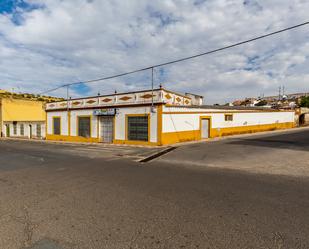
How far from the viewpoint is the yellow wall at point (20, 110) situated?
118ft

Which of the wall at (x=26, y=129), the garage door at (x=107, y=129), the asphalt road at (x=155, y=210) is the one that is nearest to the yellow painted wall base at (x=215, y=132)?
the garage door at (x=107, y=129)

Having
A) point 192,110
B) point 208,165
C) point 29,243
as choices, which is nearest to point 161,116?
point 192,110

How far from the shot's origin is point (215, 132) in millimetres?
21031

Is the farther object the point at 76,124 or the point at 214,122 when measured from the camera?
the point at 76,124

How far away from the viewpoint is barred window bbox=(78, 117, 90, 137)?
2134 cm

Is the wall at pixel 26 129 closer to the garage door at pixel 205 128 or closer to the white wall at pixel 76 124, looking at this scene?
the white wall at pixel 76 124

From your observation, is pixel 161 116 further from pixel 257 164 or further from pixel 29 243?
pixel 29 243

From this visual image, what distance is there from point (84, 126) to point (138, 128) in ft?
25.7

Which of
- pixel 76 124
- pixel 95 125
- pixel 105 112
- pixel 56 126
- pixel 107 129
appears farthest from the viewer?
pixel 56 126

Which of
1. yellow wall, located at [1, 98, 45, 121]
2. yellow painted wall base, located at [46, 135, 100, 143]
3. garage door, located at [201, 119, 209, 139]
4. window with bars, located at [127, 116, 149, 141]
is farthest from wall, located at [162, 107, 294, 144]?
yellow wall, located at [1, 98, 45, 121]

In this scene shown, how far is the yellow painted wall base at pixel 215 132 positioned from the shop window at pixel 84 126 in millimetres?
9806

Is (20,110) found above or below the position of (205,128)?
above

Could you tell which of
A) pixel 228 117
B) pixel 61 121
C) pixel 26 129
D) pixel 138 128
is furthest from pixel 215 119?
pixel 26 129

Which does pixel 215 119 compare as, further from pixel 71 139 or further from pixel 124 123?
pixel 71 139
